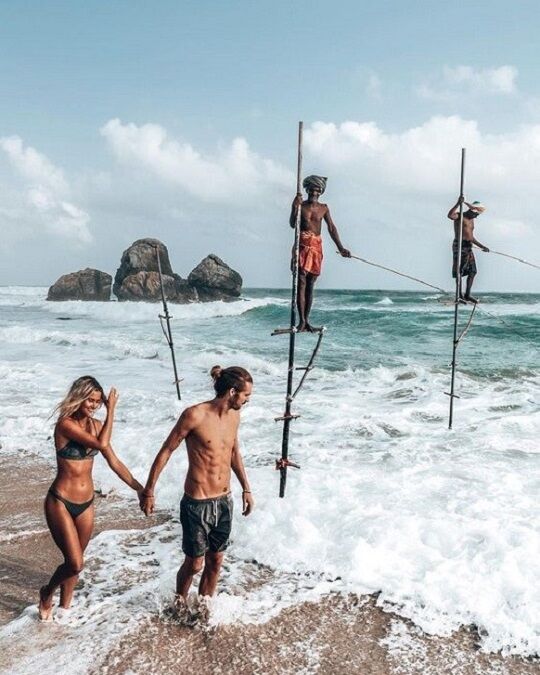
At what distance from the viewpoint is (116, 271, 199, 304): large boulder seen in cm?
5700

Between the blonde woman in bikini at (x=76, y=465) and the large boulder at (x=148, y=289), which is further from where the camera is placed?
the large boulder at (x=148, y=289)

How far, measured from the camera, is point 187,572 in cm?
416

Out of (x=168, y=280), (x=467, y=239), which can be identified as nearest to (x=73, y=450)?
(x=467, y=239)

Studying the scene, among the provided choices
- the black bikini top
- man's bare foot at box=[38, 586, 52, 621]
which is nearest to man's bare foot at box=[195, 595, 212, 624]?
man's bare foot at box=[38, 586, 52, 621]

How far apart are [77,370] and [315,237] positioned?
1371 cm

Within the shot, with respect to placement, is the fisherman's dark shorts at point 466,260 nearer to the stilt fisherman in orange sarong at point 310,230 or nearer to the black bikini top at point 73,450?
the stilt fisherman in orange sarong at point 310,230

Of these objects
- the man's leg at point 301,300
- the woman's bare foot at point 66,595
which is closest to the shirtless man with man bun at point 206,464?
the woman's bare foot at point 66,595

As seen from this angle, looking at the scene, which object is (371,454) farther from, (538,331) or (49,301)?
(49,301)

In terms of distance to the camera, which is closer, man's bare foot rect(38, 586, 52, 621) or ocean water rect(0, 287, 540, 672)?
man's bare foot rect(38, 586, 52, 621)

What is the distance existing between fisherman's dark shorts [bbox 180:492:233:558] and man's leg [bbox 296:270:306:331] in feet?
8.44

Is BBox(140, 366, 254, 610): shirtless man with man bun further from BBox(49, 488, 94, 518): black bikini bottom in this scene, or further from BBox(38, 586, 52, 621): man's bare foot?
BBox(38, 586, 52, 621): man's bare foot

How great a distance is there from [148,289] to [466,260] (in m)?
51.2

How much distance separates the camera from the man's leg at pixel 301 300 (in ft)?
19.9

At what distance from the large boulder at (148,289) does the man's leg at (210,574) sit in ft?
174
